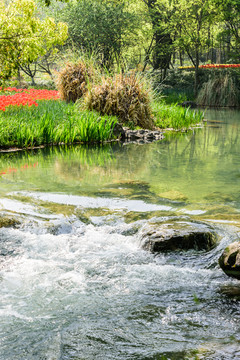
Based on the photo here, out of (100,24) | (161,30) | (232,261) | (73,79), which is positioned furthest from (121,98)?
(161,30)

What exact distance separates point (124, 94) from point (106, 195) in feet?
18.2

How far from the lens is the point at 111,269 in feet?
10.8

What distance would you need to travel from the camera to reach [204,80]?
891 inches

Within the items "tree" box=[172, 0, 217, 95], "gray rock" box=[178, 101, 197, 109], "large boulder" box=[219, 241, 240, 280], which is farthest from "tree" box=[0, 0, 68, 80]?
"tree" box=[172, 0, 217, 95]

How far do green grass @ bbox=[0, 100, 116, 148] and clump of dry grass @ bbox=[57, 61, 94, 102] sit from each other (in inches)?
108

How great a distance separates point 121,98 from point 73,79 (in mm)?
3099

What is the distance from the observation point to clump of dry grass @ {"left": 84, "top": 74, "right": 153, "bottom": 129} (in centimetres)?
1016

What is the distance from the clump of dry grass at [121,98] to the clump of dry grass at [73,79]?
2295 mm

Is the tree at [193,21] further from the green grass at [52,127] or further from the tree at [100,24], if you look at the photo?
the green grass at [52,127]

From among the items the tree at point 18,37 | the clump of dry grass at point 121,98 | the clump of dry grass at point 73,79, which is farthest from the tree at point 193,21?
the tree at point 18,37

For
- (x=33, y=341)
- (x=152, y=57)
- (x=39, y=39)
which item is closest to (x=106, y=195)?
(x=33, y=341)

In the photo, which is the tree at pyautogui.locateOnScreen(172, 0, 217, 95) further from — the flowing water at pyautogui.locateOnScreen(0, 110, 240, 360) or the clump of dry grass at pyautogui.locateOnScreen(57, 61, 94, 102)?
the flowing water at pyautogui.locateOnScreen(0, 110, 240, 360)

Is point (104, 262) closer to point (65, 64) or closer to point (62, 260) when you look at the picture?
point (62, 260)

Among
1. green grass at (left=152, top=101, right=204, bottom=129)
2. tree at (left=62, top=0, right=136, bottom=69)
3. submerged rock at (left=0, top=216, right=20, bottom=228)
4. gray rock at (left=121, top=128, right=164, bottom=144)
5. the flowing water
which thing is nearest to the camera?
the flowing water
